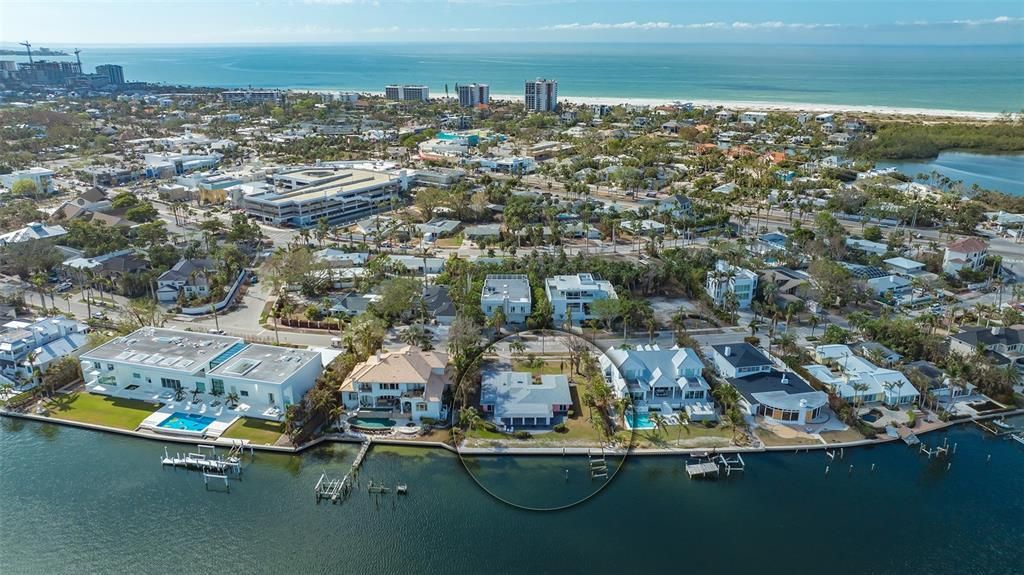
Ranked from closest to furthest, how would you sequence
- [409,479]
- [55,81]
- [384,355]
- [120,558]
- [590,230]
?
[120,558] < [409,479] < [384,355] < [590,230] < [55,81]

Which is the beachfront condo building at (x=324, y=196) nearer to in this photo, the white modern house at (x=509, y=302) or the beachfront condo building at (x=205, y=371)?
the white modern house at (x=509, y=302)

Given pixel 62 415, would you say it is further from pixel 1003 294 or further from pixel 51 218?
pixel 1003 294

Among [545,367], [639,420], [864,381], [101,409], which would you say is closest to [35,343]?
[101,409]

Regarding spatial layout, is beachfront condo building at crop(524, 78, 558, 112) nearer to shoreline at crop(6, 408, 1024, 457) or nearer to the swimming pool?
the swimming pool

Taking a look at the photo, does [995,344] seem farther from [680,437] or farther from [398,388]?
[398,388]

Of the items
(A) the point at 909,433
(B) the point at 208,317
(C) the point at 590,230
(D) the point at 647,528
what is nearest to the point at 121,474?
(B) the point at 208,317
